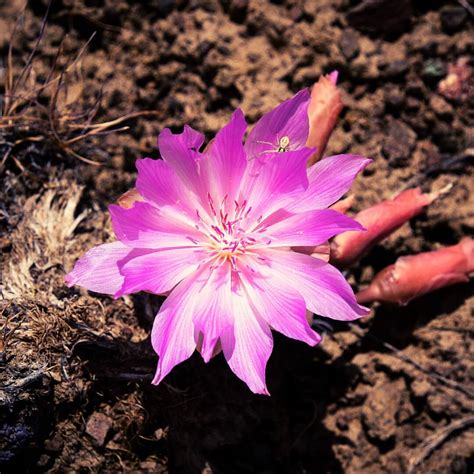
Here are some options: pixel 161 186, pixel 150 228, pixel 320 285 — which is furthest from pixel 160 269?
pixel 320 285

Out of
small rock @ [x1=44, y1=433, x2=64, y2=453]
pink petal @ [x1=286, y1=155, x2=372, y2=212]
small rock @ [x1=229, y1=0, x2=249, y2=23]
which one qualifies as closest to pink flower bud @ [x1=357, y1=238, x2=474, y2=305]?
pink petal @ [x1=286, y1=155, x2=372, y2=212]

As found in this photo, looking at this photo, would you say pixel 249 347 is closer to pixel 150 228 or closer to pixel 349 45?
pixel 150 228

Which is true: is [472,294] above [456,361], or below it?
above

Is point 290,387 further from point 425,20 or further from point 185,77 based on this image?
point 425,20

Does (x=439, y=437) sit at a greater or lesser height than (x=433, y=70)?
lesser

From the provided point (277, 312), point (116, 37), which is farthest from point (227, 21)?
point (277, 312)

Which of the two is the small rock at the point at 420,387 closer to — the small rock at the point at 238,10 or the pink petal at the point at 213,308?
the pink petal at the point at 213,308

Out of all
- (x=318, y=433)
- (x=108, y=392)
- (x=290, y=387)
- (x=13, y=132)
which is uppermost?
(x=13, y=132)
